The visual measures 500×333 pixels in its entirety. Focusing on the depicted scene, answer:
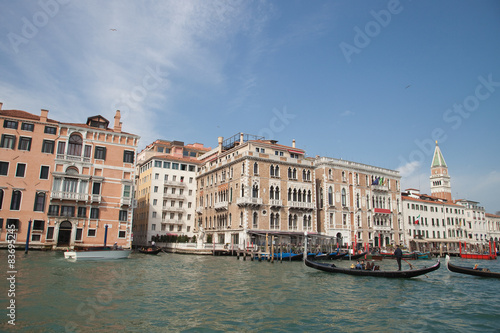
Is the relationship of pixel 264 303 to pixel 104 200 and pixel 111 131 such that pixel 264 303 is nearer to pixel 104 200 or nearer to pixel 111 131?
pixel 104 200

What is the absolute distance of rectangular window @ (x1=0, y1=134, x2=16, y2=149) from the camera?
2886 cm

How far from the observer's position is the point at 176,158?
43.5 meters

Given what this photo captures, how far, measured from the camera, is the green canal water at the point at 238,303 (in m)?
8.55

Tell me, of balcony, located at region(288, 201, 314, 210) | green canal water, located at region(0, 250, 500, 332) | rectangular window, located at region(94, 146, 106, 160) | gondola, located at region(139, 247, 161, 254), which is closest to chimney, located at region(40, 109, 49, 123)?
rectangular window, located at region(94, 146, 106, 160)

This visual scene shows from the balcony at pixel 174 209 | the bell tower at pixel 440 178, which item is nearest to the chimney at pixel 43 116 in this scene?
the balcony at pixel 174 209

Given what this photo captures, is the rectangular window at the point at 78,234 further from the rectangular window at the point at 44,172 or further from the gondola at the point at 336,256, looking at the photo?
the gondola at the point at 336,256

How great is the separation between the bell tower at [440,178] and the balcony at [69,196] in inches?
Answer: 2723

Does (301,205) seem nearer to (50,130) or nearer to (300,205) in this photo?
(300,205)

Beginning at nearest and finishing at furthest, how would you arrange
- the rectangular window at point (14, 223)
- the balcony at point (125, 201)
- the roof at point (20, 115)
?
the rectangular window at point (14, 223) < the roof at point (20, 115) < the balcony at point (125, 201)

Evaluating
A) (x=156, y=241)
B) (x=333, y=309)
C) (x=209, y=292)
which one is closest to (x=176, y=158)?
(x=156, y=241)

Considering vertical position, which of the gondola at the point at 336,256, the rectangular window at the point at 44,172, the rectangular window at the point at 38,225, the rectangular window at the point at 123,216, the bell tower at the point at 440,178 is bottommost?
the gondola at the point at 336,256

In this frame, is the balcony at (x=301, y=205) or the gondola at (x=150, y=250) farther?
the balcony at (x=301, y=205)

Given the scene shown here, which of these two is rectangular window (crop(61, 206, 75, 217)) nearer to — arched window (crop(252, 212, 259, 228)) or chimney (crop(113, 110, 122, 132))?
chimney (crop(113, 110, 122, 132))

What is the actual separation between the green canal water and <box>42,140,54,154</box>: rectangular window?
15596 mm
